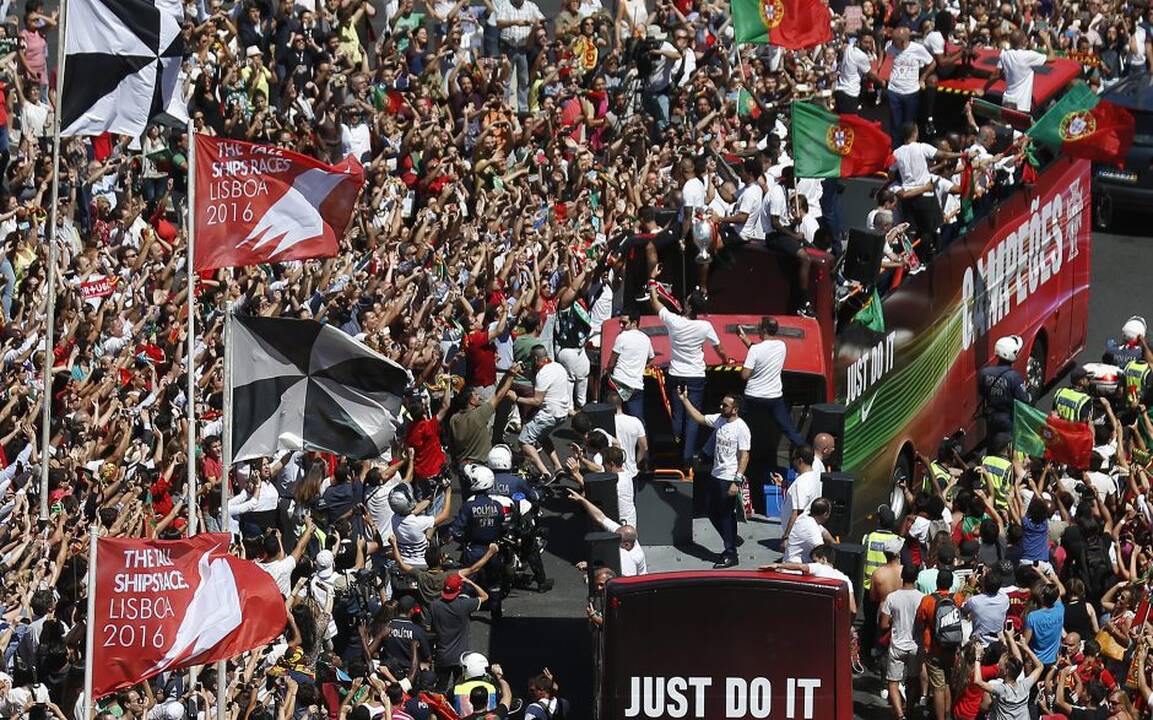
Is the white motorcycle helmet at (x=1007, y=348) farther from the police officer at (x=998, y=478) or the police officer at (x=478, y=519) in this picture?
the police officer at (x=478, y=519)

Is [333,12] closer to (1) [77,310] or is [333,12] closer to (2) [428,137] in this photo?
(2) [428,137]

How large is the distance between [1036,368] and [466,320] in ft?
19.2

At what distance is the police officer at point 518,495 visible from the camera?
21141 millimetres

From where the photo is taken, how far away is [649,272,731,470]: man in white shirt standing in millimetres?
20953

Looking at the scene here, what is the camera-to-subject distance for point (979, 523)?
20.6m

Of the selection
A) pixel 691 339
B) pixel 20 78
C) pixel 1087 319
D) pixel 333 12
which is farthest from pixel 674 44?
pixel 691 339

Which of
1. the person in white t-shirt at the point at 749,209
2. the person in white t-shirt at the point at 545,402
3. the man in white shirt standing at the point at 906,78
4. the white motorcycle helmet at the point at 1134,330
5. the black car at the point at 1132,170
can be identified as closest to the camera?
the person in white t-shirt at the point at 545,402

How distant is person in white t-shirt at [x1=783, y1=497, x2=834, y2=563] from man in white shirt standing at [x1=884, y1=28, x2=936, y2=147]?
10416 mm

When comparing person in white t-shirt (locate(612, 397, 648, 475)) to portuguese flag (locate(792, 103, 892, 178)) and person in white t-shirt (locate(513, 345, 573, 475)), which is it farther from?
portuguese flag (locate(792, 103, 892, 178))

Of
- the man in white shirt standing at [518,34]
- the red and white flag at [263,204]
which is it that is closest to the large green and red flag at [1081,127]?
the man in white shirt standing at [518,34]

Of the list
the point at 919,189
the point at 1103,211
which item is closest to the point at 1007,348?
the point at 919,189

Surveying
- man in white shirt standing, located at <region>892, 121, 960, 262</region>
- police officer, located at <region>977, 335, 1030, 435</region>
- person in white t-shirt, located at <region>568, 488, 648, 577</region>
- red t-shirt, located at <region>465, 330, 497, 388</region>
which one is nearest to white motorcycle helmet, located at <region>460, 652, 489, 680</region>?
person in white t-shirt, located at <region>568, 488, 648, 577</region>

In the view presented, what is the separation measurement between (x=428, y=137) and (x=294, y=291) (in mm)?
4515

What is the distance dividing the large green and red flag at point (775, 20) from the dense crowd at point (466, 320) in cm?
90
